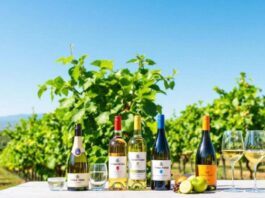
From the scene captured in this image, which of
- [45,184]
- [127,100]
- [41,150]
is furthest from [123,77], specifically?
[41,150]

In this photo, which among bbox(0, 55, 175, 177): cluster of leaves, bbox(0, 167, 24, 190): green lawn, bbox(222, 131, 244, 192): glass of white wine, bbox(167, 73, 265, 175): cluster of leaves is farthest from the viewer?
bbox(0, 167, 24, 190): green lawn

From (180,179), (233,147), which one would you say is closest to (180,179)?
(180,179)

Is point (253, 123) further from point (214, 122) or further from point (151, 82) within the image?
point (151, 82)

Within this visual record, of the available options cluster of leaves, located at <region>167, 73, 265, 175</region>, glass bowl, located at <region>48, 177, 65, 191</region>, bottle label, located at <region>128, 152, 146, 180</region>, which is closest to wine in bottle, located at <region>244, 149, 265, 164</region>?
bottle label, located at <region>128, 152, 146, 180</region>

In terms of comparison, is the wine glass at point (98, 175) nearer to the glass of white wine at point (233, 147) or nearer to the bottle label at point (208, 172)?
the bottle label at point (208, 172)

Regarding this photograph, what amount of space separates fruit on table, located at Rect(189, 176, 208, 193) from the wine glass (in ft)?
1.88

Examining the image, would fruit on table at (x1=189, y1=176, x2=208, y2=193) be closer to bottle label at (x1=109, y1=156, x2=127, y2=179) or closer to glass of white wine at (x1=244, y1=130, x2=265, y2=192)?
glass of white wine at (x1=244, y1=130, x2=265, y2=192)

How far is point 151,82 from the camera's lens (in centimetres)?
452

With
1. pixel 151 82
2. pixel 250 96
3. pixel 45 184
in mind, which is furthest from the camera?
pixel 250 96

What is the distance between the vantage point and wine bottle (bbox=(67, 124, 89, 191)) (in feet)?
10.9

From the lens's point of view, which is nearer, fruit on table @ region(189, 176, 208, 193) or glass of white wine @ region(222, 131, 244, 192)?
fruit on table @ region(189, 176, 208, 193)

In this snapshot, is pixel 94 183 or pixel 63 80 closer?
pixel 94 183

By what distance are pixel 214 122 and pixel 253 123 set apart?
130cm

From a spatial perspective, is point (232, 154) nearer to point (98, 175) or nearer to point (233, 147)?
point (233, 147)
